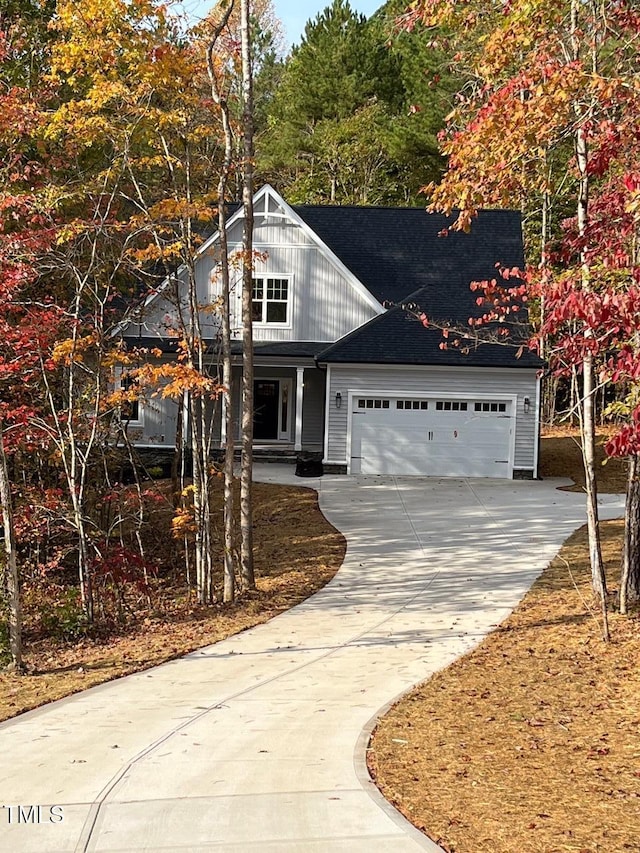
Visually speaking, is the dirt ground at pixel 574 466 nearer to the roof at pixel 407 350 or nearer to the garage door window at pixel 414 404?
the roof at pixel 407 350

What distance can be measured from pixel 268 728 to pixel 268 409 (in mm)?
20771

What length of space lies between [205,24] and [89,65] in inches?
63.5

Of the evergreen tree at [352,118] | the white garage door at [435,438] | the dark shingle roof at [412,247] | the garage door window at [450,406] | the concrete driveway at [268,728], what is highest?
the evergreen tree at [352,118]

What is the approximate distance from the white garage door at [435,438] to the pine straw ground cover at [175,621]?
5848 mm

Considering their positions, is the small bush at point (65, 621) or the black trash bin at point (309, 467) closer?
the small bush at point (65, 621)

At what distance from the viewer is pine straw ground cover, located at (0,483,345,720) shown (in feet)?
33.6

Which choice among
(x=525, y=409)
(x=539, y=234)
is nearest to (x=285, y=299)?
(x=525, y=409)

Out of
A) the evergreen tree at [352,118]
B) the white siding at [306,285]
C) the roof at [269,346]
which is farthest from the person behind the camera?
the evergreen tree at [352,118]

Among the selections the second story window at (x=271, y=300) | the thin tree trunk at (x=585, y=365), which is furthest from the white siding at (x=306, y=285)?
the thin tree trunk at (x=585, y=365)

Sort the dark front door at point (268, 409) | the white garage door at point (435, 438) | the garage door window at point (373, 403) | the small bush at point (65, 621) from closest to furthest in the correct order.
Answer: the small bush at point (65, 621) < the white garage door at point (435, 438) < the garage door window at point (373, 403) < the dark front door at point (268, 409)

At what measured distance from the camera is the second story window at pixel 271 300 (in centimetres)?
2698

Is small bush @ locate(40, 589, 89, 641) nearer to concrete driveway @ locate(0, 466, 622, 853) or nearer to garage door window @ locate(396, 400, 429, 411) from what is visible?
concrete driveway @ locate(0, 466, 622, 853)

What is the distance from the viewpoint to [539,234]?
120 ft

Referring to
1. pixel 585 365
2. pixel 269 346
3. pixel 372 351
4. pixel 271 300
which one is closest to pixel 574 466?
pixel 372 351
